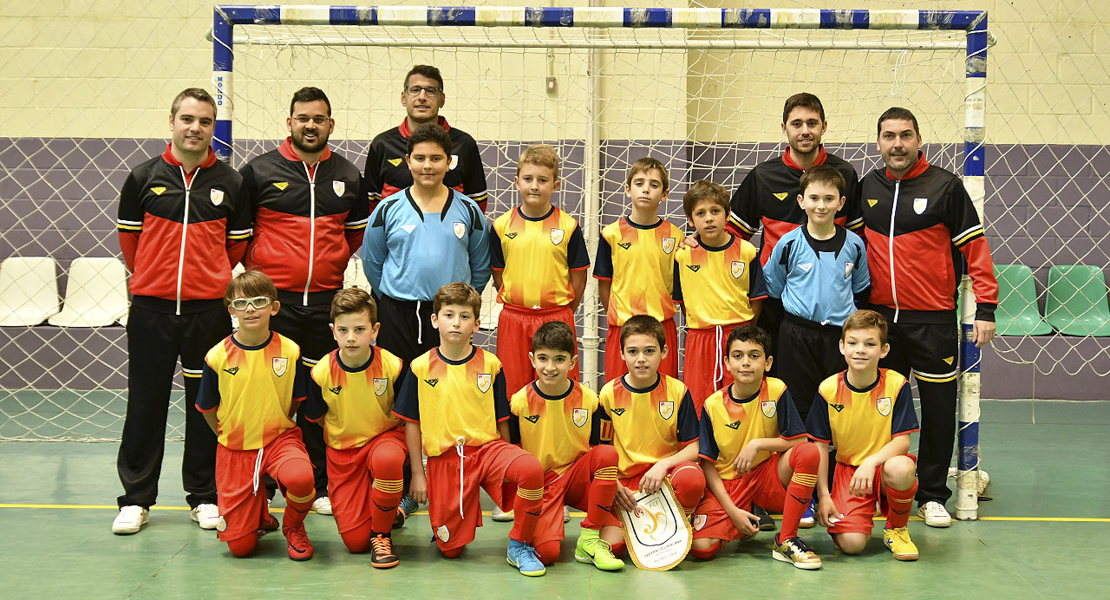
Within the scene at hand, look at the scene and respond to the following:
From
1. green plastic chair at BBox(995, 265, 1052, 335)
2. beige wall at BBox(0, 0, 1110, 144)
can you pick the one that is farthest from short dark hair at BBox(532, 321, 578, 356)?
green plastic chair at BBox(995, 265, 1052, 335)

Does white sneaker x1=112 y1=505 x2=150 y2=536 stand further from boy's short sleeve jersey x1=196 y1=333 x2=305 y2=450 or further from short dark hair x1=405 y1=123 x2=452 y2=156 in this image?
short dark hair x1=405 y1=123 x2=452 y2=156

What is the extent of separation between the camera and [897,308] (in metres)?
3.94

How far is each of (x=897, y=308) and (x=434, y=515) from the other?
2164 mm

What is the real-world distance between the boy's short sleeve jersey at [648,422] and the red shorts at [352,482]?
834 millimetres

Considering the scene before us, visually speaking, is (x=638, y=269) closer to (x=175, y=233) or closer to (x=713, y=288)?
(x=713, y=288)

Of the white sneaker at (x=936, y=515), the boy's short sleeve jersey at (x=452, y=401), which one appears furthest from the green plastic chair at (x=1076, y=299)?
the boy's short sleeve jersey at (x=452, y=401)

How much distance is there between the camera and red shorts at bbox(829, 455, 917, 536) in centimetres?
348

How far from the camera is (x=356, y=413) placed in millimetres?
3482

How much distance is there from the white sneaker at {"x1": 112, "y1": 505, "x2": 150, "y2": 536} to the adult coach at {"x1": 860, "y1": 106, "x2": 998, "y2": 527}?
10.6ft

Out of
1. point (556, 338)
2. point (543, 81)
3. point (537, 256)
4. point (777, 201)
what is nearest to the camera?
point (556, 338)

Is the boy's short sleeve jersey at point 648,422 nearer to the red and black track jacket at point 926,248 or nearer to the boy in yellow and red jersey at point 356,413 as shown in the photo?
the boy in yellow and red jersey at point 356,413

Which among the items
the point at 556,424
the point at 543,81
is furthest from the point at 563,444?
the point at 543,81

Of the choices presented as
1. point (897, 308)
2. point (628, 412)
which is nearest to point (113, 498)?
point (628, 412)

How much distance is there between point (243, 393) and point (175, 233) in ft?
2.51
